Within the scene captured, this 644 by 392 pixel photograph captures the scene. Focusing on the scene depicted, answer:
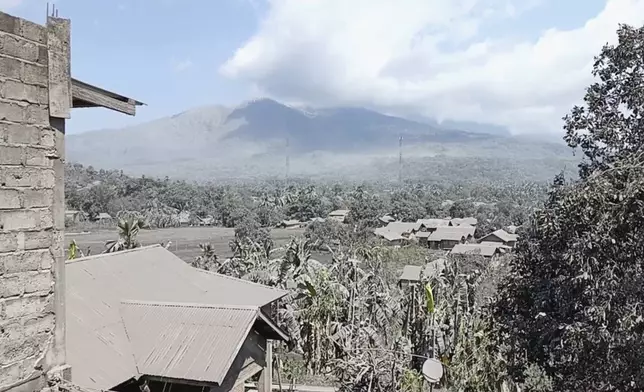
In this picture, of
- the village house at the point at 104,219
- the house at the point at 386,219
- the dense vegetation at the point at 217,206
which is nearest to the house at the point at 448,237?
the dense vegetation at the point at 217,206

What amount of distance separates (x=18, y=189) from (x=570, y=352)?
8274 millimetres

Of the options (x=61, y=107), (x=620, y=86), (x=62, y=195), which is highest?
(x=620, y=86)

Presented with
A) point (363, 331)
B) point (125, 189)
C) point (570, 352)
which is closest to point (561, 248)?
point (570, 352)

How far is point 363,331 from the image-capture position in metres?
15.0

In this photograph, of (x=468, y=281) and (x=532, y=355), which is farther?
(x=468, y=281)

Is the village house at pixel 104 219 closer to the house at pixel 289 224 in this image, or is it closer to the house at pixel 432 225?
the house at pixel 289 224

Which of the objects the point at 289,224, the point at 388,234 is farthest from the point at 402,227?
the point at 289,224

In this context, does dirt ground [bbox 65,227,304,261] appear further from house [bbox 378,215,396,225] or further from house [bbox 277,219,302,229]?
house [bbox 378,215,396,225]

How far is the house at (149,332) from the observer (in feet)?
22.6

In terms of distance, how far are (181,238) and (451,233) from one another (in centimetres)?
2568

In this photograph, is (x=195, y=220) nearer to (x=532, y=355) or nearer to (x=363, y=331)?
(x=363, y=331)

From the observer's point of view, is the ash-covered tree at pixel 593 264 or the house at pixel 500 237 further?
the house at pixel 500 237

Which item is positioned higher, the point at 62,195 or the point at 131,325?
the point at 62,195

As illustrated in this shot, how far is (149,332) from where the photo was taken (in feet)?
25.3
